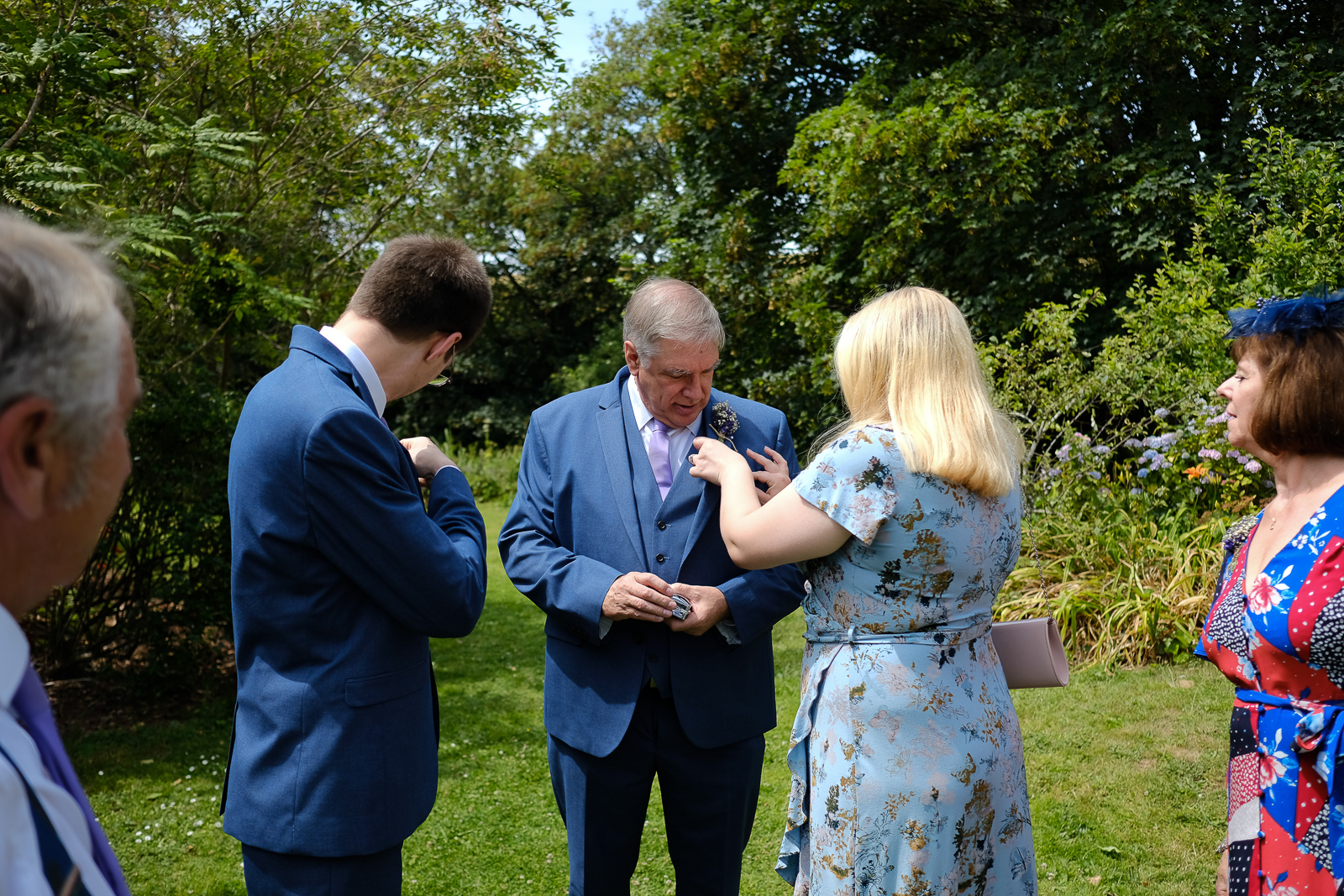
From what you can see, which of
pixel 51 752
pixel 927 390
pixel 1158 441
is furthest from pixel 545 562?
pixel 1158 441

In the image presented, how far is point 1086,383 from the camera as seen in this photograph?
314 inches

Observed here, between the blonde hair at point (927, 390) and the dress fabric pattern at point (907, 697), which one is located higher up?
the blonde hair at point (927, 390)

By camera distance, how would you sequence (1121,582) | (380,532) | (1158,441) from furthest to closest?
(1158,441) < (1121,582) < (380,532)

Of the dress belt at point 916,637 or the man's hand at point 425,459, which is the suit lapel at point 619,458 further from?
the dress belt at point 916,637

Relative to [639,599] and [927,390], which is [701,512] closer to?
[639,599]

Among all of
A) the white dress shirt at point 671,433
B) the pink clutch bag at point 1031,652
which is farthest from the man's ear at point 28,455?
the pink clutch bag at point 1031,652

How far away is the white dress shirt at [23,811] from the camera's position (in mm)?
867

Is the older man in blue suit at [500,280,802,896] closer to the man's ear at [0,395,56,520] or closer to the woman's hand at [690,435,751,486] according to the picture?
the woman's hand at [690,435,751,486]

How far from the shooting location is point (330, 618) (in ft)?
6.66

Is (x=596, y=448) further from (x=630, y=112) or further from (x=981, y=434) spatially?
(x=630, y=112)

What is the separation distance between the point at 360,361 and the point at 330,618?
1.95 feet

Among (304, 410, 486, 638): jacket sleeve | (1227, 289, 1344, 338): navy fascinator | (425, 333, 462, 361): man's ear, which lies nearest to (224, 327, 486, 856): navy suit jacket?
(304, 410, 486, 638): jacket sleeve

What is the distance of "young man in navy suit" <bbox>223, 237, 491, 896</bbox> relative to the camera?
1.98 m

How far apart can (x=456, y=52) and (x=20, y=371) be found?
8.26m
